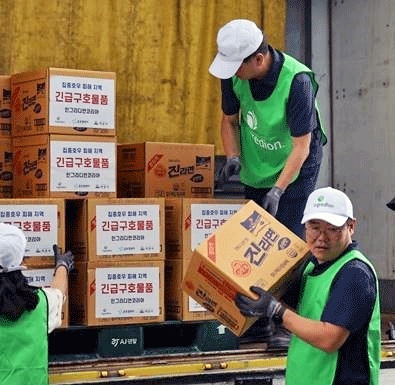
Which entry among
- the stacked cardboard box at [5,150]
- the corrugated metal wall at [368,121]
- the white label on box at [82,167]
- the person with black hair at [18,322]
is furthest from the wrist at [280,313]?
the corrugated metal wall at [368,121]

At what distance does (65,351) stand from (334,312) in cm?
192

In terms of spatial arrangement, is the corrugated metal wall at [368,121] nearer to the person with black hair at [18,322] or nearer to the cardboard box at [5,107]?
the cardboard box at [5,107]

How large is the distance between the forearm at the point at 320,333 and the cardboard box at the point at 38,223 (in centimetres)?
169

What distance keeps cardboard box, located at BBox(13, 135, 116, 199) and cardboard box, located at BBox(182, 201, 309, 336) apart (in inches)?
49.9

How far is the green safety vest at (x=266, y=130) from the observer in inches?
216

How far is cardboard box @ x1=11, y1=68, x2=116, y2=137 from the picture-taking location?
546cm

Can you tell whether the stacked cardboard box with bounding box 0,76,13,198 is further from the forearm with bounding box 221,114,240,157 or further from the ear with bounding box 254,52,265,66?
the ear with bounding box 254,52,265,66

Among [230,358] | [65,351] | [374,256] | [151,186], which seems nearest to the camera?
[230,358]

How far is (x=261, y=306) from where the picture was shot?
4.01 m

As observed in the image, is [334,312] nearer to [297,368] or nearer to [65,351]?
[297,368]

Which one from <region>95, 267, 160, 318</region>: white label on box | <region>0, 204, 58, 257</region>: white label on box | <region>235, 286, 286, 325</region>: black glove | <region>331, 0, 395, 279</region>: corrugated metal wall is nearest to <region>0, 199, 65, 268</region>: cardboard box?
<region>0, 204, 58, 257</region>: white label on box

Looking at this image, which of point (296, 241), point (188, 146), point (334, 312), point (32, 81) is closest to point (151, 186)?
point (188, 146)

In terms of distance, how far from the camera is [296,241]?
14.1 feet

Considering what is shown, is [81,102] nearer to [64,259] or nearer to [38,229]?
[38,229]
